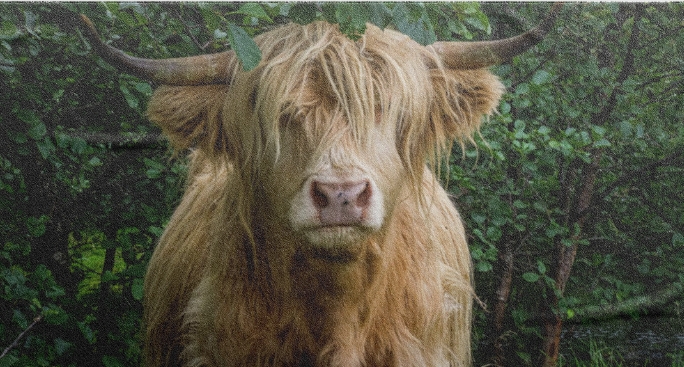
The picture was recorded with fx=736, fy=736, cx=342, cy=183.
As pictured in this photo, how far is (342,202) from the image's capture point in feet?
5.93


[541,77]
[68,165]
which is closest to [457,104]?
[541,77]

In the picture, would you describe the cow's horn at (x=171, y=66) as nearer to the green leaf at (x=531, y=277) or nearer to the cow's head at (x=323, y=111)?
the cow's head at (x=323, y=111)

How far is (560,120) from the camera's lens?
2592 mm

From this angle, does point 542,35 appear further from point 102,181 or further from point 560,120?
point 102,181

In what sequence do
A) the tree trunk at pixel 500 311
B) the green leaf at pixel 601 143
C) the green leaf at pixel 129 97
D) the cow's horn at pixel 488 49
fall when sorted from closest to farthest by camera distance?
the cow's horn at pixel 488 49, the green leaf at pixel 129 97, the green leaf at pixel 601 143, the tree trunk at pixel 500 311

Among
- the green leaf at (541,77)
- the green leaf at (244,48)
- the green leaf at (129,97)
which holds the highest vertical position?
the green leaf at (244,48)

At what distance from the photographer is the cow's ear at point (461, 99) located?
7.37 feet

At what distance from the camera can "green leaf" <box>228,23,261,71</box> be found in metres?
1.75

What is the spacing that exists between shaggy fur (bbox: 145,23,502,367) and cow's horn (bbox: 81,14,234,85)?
0.15 feet

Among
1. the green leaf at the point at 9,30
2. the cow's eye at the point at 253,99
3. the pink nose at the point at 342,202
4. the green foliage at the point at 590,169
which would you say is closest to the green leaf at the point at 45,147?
the green leaf at the point at 9,30

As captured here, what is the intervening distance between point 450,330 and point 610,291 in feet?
2.01

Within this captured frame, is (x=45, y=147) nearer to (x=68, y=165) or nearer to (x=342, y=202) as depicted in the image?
(x=68, y=165)

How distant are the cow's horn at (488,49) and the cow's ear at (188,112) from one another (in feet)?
2.24

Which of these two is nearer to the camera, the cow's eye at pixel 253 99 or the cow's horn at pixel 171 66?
the cow's horn at pixel 171 66
